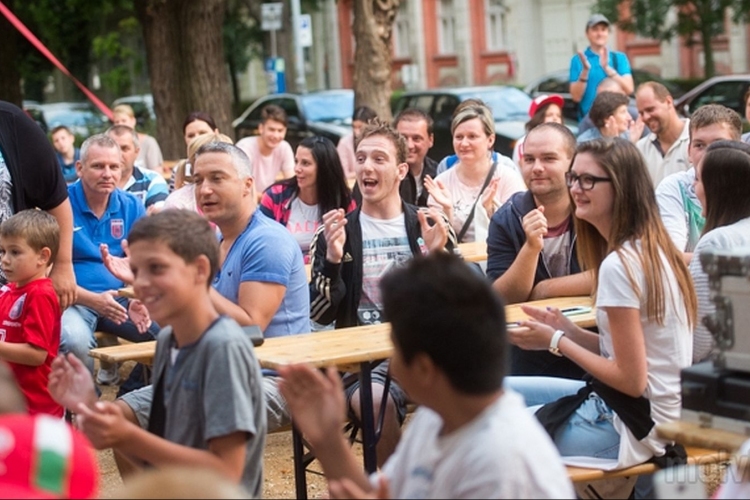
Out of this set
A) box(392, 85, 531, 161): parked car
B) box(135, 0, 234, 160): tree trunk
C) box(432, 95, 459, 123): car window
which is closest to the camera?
box(135, 0, 234, 160): tree trunk

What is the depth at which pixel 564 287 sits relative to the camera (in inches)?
223

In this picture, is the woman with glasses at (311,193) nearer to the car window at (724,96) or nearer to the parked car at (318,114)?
the car window at (724,96)

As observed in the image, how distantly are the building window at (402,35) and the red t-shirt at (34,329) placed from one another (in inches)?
1660

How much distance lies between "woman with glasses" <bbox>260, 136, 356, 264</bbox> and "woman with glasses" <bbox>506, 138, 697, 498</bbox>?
3.26m

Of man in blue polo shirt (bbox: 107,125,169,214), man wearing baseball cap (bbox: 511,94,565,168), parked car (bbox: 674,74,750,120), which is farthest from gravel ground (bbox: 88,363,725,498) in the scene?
parked car (bbox: 674,74,750,120)

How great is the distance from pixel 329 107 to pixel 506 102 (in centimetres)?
423

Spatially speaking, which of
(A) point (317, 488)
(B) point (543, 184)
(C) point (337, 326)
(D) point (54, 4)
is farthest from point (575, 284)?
(D) point (54, 4)

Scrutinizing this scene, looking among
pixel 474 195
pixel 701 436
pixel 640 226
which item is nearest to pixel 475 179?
pixel 474 195

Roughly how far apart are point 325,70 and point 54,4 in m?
18.9

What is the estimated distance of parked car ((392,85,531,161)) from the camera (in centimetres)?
1783

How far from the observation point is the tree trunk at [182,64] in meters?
16.1

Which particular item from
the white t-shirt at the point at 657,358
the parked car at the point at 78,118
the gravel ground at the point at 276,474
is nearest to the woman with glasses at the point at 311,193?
the gravel ground at the point at 276,474

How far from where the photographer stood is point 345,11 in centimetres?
4950

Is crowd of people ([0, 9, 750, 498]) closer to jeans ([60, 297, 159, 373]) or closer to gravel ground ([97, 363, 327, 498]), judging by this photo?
jeans ([60, 297, 159, 373])
